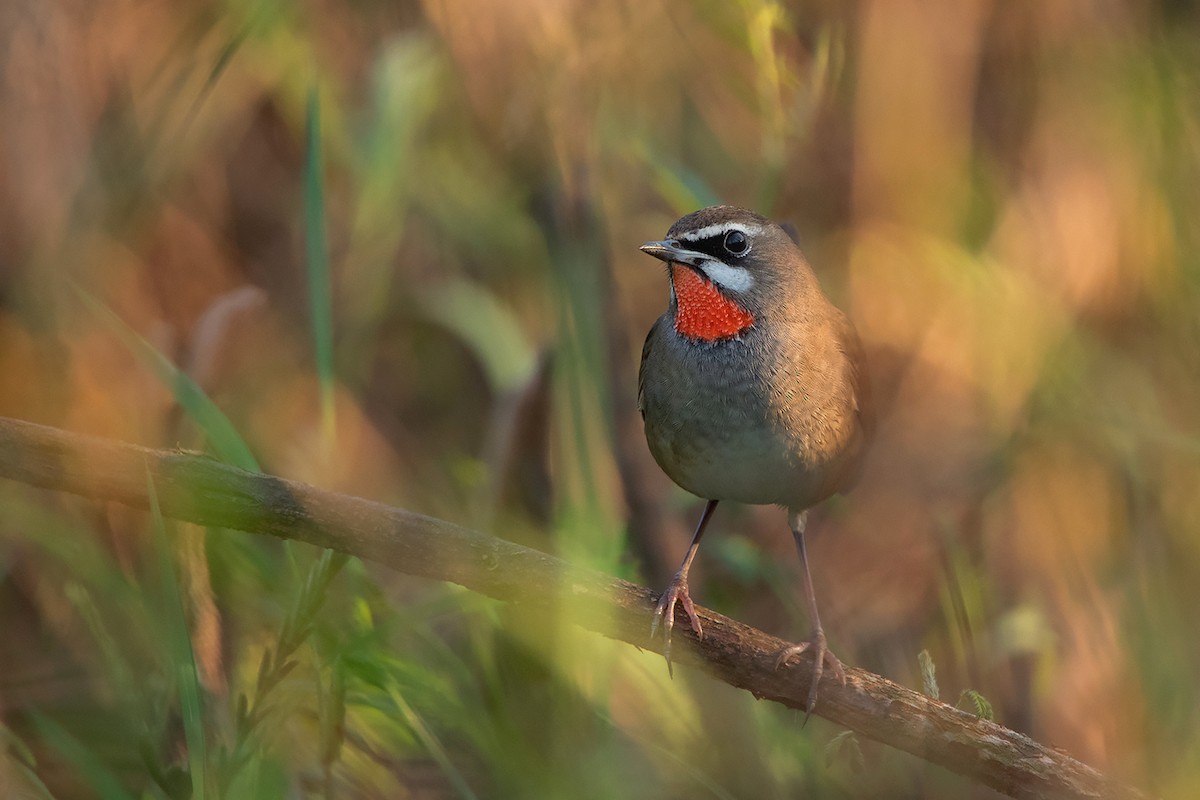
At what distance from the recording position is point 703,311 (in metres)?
3.66

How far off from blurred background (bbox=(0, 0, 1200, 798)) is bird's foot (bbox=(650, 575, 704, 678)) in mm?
325

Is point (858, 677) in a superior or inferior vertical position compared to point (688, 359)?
inferior

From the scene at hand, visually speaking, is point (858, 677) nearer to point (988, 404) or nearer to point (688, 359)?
point (688, 359)

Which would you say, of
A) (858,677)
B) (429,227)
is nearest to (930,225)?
(429,227)

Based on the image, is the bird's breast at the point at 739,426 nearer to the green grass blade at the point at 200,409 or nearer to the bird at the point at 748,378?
the bird at the point at 748,378

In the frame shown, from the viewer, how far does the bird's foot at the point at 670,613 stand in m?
2.78

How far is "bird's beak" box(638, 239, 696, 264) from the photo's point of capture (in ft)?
11.7

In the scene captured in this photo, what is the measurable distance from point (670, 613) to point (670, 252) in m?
1.08

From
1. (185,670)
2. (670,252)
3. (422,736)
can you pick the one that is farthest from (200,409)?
(670,252)

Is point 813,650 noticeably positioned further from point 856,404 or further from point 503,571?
point 503,571

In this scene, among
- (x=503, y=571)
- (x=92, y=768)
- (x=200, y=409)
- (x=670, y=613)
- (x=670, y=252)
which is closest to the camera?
(x=503, y=571)

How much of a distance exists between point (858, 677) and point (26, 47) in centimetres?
373

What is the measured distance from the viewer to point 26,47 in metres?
4.74

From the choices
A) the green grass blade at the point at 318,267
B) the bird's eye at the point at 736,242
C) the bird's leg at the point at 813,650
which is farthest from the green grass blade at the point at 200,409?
the bird's eye at the point at 736,242
